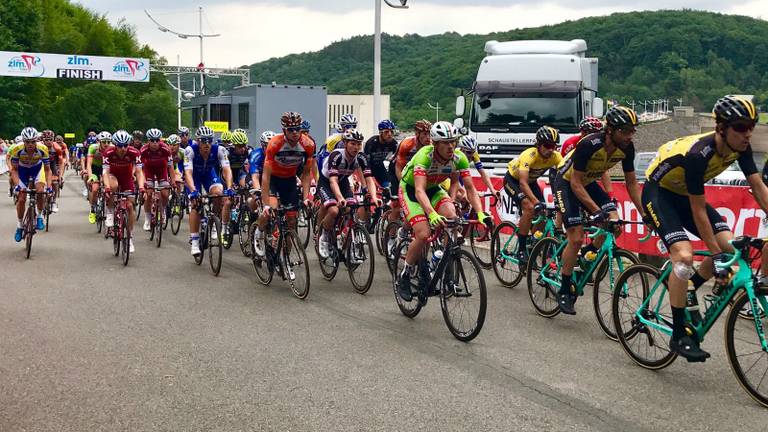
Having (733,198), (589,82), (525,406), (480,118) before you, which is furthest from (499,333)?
(589,82)

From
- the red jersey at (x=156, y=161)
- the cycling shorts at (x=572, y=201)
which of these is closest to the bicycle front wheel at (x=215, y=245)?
the red jersey at (x=156, y=161)

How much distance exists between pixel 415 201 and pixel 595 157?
1.80m

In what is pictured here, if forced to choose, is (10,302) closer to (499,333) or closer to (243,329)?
(243,329)

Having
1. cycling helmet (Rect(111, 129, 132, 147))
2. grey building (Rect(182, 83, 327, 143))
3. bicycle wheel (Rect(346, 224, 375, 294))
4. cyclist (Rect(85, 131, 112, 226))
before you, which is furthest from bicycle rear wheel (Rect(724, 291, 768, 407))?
grey building (Rect(182, 83, 327, 143))

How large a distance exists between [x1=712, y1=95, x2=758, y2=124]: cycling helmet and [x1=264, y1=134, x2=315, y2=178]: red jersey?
5.50 metres

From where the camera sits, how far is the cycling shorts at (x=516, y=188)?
972 centimetres

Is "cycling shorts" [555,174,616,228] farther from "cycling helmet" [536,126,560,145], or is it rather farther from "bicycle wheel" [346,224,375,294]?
"bicycle wheel" [346,224,375,294]

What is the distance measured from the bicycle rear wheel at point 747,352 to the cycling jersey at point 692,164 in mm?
841

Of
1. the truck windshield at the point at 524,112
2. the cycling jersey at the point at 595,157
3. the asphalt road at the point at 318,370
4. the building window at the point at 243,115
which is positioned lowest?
the asphalt road at the point at 318,370

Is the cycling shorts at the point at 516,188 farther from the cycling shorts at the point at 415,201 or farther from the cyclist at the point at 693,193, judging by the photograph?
the cyclist at the point at 693,193

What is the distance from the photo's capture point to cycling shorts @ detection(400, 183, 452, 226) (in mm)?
7500

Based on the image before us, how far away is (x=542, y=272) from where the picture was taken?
7.90 m

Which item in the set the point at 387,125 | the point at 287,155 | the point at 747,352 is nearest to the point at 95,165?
the point at 387,125

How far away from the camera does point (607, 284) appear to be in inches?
264
